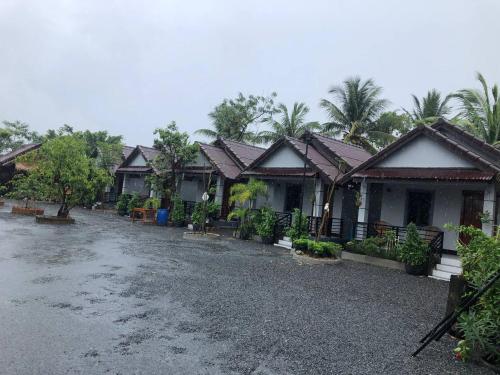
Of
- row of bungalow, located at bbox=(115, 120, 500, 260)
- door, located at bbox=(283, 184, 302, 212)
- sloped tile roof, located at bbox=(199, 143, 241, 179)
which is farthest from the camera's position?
sloped tile roof, located at bbox=(199, 143, 241, 179)

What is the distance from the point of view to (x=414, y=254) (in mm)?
11047

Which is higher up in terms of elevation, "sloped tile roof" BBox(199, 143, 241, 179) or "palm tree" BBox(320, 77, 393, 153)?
"palm tree" BBox(320, 77, 393, 153)

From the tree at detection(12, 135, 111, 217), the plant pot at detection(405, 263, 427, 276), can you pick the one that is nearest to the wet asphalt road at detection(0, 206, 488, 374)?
the plant pot at detection(405, 263, 427, 276)

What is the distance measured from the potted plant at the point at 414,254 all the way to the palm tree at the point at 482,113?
10.7m

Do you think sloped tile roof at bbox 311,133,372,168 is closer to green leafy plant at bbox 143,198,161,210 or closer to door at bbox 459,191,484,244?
door at bbox 459,191,484,244

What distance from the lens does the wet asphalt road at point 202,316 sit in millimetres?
4133

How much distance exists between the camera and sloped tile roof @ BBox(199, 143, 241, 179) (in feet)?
65.2

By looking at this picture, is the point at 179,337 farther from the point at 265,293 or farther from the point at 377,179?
the point at 377,179

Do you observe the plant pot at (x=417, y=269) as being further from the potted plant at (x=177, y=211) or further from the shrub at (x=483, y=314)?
the potted plant at (x=177, y=211)

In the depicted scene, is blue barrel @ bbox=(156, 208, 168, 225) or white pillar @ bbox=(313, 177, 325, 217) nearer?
white pillar @ bbox=(313, 177, 325, 217)

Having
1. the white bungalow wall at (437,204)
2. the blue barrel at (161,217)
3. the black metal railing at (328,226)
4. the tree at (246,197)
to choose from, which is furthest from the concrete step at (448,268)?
the blue barrel at (161,217)

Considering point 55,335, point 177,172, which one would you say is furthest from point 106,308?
point 177,172

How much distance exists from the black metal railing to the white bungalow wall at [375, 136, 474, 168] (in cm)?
331

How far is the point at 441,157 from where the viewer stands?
12461 millimetres
